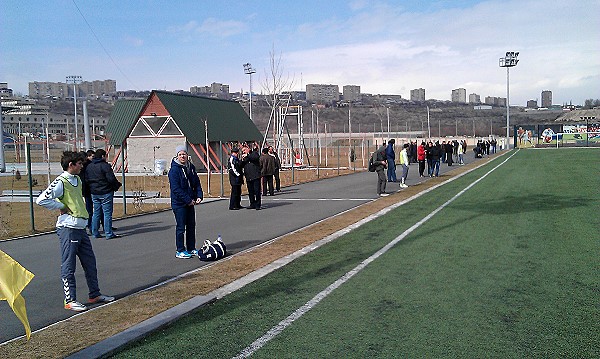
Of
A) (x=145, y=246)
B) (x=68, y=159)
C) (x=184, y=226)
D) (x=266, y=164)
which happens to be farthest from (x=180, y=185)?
(x=266, y=164)

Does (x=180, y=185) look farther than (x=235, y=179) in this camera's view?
No

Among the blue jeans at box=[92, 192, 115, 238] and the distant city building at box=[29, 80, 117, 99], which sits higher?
the distant city building at box=[29, 80, 117, 99]

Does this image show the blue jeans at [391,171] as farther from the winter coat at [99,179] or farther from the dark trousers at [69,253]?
the dark trousers at [69,253]

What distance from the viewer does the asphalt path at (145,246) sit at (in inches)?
277

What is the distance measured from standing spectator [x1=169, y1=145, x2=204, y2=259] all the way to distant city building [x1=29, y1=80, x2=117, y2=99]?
152 metres

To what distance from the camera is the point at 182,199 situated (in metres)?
9.36

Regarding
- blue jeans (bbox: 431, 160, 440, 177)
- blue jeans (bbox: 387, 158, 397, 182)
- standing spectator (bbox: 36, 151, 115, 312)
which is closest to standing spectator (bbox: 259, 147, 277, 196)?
blue jeans (bbox: 387, 158, 397, 182)

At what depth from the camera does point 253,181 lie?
16.2 meters

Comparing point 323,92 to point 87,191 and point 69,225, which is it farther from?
point 69,225

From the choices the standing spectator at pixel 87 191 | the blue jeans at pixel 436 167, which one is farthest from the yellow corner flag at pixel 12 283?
the blue jeans at pixel 436 167

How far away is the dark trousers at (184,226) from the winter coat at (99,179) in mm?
2975

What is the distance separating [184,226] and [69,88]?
181 m

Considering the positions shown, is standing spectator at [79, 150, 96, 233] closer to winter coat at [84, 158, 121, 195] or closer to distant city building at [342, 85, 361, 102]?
winter coat at [84, 158, 121, 195]

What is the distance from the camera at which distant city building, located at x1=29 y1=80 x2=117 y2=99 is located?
509 ft
